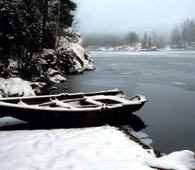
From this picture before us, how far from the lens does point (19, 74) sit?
79.2 feet

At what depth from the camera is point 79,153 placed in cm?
865

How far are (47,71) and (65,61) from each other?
5.59m

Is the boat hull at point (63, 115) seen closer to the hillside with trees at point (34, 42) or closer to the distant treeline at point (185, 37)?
the hillside with trees at point (34, 42)

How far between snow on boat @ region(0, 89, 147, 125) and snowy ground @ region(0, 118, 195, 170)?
1987 mm

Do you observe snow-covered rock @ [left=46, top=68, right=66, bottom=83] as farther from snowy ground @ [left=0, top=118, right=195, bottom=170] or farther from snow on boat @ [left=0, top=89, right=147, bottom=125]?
snowy ground @ [left=0, top=118, right=195, bottom=170]

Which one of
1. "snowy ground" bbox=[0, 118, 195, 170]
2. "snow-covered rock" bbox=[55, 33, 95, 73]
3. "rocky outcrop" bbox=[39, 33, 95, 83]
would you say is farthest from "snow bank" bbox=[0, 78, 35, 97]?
"snow-covered rock" bbox=[55, 33, 95, 73]

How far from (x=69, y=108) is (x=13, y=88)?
5466 millimetres

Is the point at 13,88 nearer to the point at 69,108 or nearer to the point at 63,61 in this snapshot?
the point at 69,108

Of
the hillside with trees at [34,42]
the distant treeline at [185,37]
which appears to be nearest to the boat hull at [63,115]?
the hillside with trees at [34,42]

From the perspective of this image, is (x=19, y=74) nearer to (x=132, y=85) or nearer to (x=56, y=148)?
(x=132, y=85)

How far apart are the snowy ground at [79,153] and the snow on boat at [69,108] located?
1987 millimetres

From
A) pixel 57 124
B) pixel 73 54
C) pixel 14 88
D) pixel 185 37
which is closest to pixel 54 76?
pixel 73 54

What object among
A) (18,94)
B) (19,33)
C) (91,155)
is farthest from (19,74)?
(91,155)

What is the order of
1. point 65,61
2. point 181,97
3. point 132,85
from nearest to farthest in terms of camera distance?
point 181,97 < point 132,85 < point 65,61
